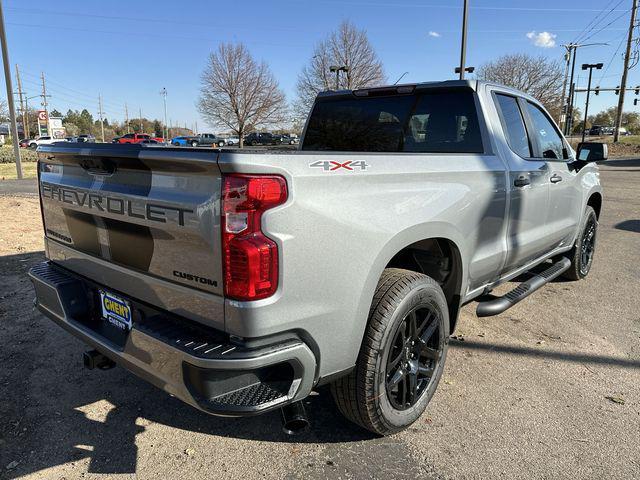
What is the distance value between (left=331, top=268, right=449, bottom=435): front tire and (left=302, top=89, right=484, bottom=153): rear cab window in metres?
1.30

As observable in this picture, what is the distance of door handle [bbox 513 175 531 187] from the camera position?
11.3 ft

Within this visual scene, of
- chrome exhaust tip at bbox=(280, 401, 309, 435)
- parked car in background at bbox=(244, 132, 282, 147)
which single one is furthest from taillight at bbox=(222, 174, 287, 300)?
parked car in background at bbox=(244, 132, 282, 147)

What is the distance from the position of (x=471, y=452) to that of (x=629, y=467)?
0.77m

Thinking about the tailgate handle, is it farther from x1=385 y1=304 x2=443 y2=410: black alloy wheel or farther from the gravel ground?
x1=385 y1=304 x2=443 y2=410: black alloy wheel

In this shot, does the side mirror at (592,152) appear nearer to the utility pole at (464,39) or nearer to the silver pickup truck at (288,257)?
the silver pickup truck at (288,257)

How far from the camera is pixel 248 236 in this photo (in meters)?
1.82

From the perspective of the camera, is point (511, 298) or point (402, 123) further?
point (402, 123)

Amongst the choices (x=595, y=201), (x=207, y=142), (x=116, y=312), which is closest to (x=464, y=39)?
(x=595, y=201)

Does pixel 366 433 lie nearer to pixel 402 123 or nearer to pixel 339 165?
A: pixel 339 165

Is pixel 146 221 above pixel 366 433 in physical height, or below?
above

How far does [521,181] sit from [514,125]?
525 mm

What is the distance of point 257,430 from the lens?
108 inches

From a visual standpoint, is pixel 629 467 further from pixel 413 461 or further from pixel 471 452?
pixel 413 461

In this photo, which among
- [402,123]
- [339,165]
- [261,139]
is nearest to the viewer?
[339,165]
